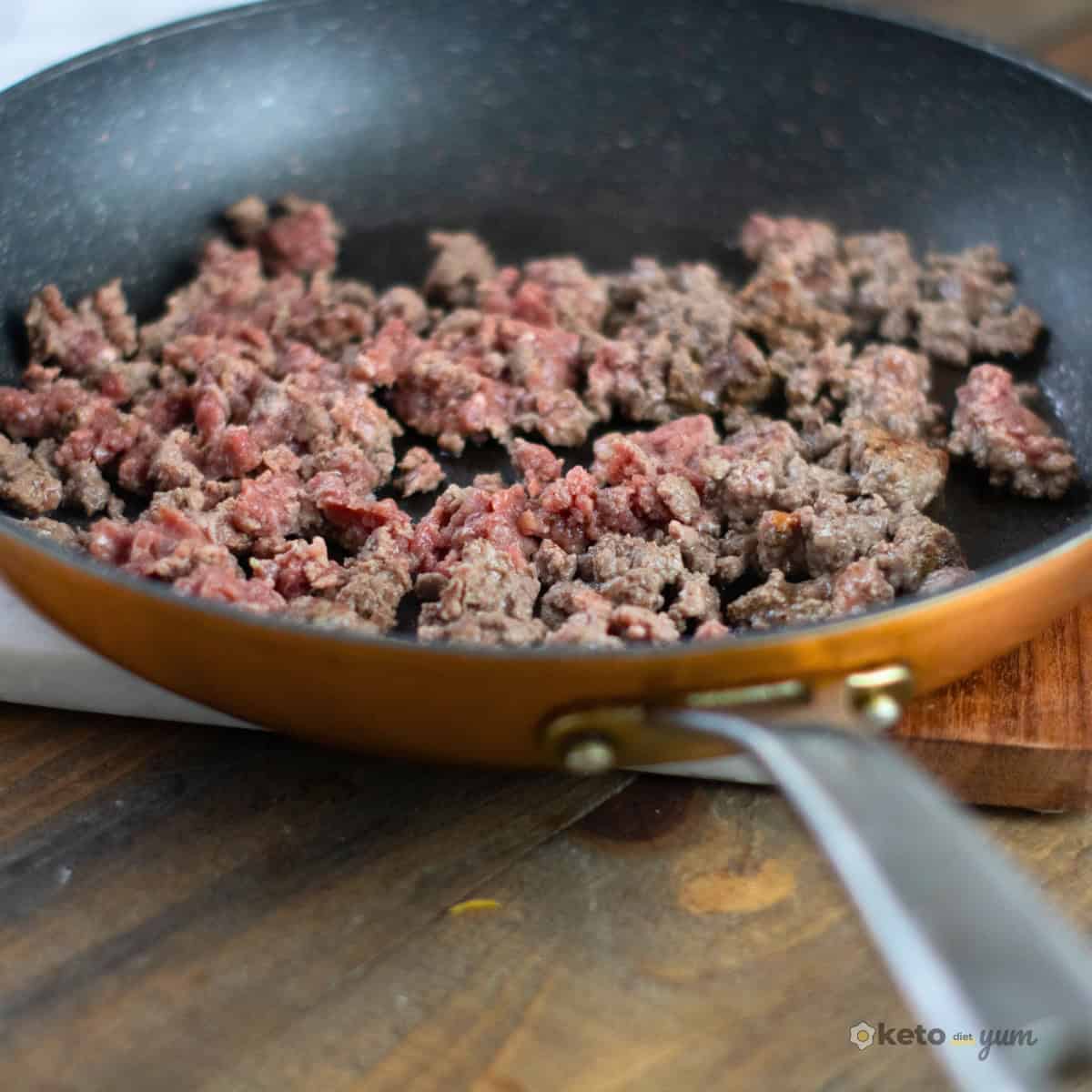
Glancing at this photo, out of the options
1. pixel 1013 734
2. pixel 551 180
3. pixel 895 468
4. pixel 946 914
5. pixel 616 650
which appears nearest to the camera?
pixel 946 914

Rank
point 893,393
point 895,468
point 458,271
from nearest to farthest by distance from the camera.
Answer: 1. point 895,468
2. point 893,393
3. point 458,271

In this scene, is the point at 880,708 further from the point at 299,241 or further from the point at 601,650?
the point at 299,241

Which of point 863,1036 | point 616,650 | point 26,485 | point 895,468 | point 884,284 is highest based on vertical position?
point 884,284

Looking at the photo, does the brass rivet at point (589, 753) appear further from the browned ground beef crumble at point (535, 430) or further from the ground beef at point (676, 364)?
the ground beef at point (676, 364)

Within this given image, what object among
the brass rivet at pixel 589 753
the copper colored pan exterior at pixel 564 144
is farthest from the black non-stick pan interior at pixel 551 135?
the brass rivet at pixel 589 753

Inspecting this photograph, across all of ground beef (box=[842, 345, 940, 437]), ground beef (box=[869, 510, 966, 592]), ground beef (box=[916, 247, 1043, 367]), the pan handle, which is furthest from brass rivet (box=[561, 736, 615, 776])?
ground beef (box=[916, 247, 1043, 367])

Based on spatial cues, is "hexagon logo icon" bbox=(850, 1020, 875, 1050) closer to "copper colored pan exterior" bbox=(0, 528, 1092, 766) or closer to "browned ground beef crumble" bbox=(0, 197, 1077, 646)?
"copper colored pan exterior" bbox=(0, 528, 1092, 766)

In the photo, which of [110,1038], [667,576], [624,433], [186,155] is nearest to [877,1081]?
[667,576]

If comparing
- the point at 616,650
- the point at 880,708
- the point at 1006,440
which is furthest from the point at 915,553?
the point at 616,650

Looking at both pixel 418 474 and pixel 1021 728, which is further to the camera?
pixel 418 474

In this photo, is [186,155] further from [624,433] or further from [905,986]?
[905,986]

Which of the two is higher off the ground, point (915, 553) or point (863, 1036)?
point (915, 553)
